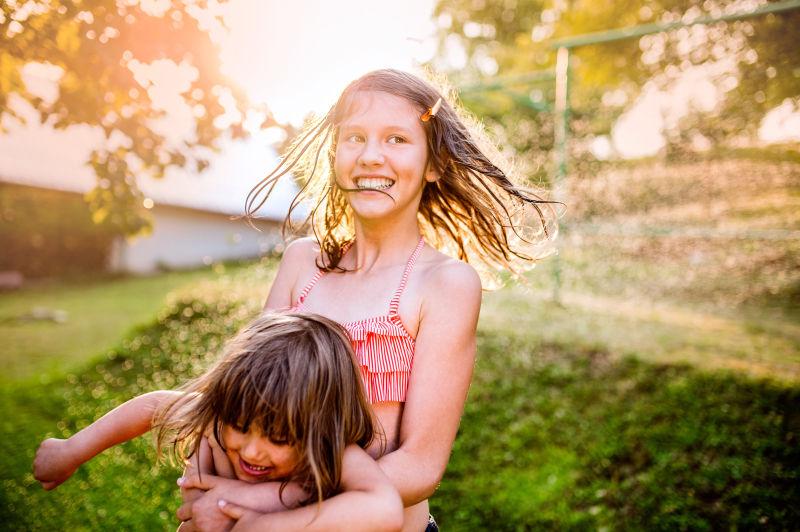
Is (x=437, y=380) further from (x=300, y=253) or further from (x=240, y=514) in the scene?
(x=300, y=253)

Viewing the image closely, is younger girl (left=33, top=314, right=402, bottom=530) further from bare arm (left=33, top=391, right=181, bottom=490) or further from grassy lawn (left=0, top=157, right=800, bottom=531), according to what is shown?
grassy lawn (left=0, top=157, right=800, bottom=531)

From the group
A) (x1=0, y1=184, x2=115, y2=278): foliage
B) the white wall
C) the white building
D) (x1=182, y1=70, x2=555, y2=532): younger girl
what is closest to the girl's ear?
(x1=182, y1=70, x2=555, y2=532): younger girl

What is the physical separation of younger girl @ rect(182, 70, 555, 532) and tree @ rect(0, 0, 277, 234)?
0.73 m

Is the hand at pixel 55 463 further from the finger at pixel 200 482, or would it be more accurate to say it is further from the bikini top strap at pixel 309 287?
the bikini top strap at pixel 309 287

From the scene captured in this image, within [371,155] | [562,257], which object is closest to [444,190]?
[371,155]

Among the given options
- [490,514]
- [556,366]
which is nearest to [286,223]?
[490,514]

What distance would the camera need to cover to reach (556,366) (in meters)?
4.57

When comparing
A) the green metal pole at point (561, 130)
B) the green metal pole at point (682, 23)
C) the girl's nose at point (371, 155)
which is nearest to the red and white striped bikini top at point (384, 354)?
the girl's nose at point (371, 155)

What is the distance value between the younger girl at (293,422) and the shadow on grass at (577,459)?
2248mm

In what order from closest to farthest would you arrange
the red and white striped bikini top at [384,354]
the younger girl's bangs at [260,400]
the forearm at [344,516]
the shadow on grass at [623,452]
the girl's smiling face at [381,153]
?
the forearm at [344,516]
the younger girl's bangs at [260,400]
the red and white striped bikini top at [384,354]
the girl's smiling face at [381,153]
the shadow on grass at [623,452]

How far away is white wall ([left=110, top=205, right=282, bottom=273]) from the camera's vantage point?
14.9m

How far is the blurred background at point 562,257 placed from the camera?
111 inches

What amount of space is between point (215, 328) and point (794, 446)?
4.68 metres

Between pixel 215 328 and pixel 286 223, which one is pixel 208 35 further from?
pixel 215 328
